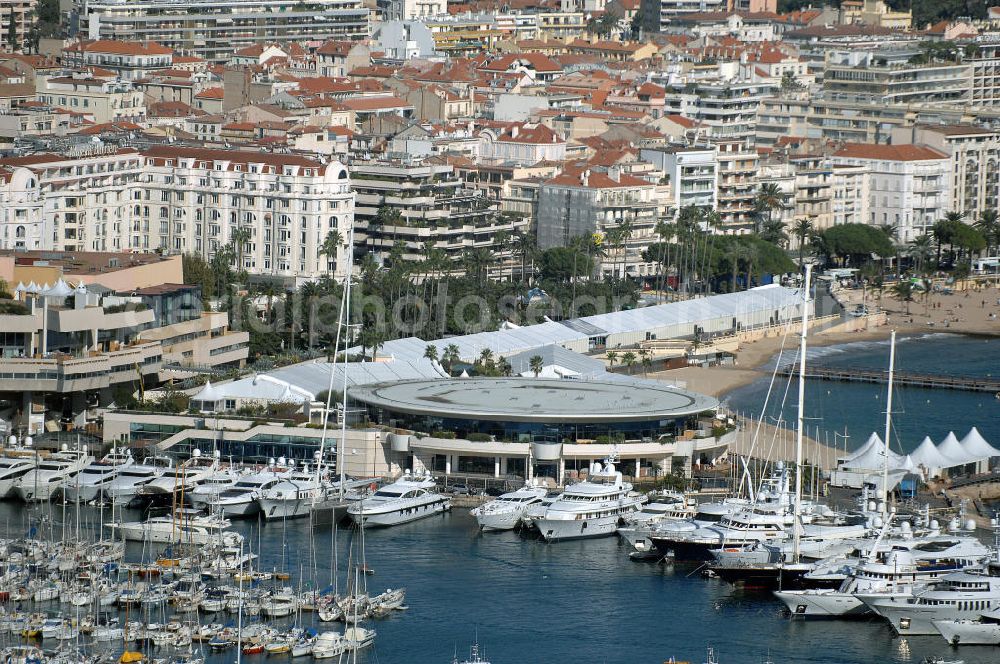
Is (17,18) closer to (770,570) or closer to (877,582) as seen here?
(770,570)

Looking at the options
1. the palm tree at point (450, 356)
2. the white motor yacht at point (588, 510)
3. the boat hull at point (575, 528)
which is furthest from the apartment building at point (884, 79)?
the boat hull at point (575, 528)

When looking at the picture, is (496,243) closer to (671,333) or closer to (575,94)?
(671,333)

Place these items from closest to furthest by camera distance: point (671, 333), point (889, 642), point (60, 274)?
point (889, 642), point (60, 274), point (671, 333)

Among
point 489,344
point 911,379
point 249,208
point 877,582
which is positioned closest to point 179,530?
point 877,582

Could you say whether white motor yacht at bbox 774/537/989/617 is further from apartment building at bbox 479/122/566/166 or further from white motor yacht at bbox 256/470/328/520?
apartment building at bbox 479/122/566/166

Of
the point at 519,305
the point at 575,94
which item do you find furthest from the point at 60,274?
the point at 575,94

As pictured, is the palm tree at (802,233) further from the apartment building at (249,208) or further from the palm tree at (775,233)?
the apartment building at (249,208)

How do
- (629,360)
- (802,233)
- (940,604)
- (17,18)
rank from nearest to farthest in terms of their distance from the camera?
(940,604) → (629,360) → (802,233) → (17,18)
